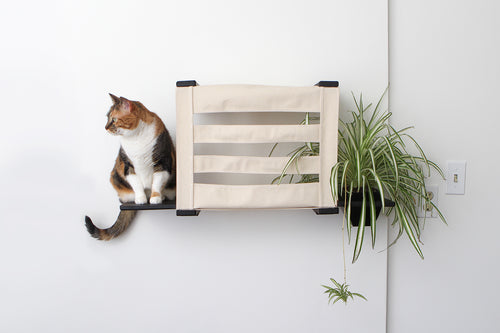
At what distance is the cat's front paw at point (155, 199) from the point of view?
0.90 metres

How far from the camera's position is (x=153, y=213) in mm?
1051

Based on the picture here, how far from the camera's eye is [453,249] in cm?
105

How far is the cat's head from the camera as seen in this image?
0.86 metres

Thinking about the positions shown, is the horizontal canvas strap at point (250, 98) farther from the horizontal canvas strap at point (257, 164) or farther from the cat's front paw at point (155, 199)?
the cat's front paw at point (155, 199)

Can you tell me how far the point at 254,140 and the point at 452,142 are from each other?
0.74 m

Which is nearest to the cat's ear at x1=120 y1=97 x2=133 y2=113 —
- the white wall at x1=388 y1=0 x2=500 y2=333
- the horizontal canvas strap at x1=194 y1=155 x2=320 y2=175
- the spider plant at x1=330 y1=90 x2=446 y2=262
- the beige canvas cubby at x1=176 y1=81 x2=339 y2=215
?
the beige canvas cubby at x1=176 y1=81 x2=339 y2=215

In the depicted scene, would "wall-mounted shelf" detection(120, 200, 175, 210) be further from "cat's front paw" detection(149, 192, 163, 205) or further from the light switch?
the light switch

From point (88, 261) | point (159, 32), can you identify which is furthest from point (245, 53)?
point (88, 261)

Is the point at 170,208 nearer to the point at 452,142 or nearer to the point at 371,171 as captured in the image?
the point at 371,171

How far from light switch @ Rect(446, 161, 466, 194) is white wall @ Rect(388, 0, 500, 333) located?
0.02 metres

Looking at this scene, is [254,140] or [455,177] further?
[455,177]

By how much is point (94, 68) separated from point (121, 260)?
715 mm

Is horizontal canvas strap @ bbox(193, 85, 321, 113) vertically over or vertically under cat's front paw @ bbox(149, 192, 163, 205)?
over

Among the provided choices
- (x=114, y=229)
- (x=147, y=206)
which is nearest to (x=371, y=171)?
(x=147, y=206)
